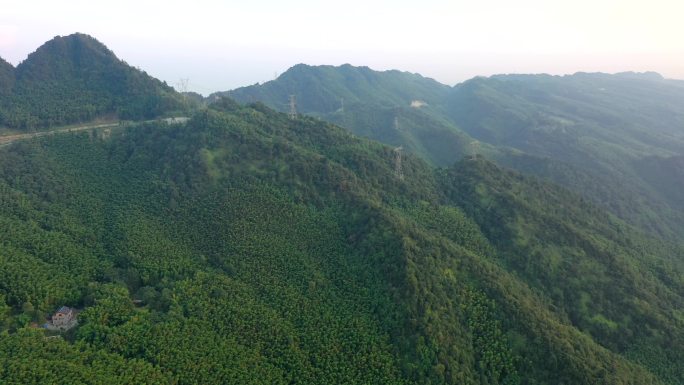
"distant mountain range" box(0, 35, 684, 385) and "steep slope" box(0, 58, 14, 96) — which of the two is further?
"steep slope" box(0, 58, 14, 96)

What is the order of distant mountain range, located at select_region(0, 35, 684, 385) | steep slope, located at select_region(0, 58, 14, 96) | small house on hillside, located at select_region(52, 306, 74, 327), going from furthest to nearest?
steep slope, located at select_region(0, 58, 14, 96) → distant mountain range, located at select_region(0, 35, 684, 385) → small house on hillside, located at select_region(52, 306, 74, 327)

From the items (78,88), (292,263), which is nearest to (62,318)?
(292,263)

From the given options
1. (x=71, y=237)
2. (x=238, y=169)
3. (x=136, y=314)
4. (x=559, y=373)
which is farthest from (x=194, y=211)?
(x=559, y=373)

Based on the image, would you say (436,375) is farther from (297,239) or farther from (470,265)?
(297,239)

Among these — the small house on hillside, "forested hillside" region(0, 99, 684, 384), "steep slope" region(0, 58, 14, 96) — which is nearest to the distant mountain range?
"forested hillside" region(0, 99, 684, 384)

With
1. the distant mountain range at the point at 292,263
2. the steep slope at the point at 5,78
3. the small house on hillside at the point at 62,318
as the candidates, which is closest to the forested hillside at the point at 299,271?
the distant mountain range at the point at 292,263

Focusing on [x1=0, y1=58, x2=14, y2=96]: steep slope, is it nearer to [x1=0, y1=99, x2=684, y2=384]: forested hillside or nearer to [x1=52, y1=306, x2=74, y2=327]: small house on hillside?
[x1=0, y1=99, x2=684, y2=384]: forested hillside

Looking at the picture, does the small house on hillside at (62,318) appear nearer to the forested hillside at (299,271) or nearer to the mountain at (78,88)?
the forested hillside at (299,271)
